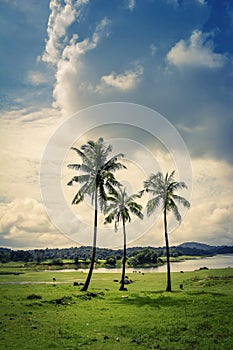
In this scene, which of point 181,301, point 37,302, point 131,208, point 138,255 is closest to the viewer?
point 37,302

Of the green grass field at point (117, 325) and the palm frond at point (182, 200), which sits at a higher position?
the palm frond at point (182, 200)

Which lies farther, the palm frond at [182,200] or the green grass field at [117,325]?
the palm frond at [182,200]

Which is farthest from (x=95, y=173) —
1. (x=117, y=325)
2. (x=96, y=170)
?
(x=117, y=325)

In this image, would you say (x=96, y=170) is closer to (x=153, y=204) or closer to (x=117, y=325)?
(x=153, y=204)

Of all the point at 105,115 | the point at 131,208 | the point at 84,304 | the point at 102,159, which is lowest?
the point at 84,304

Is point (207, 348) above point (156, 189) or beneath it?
beneath

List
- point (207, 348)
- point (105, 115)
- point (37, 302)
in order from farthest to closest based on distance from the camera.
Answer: point (105, 115) < point (37, 302) < point (207, 348)

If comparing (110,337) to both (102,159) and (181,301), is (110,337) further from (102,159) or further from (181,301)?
(102,159)

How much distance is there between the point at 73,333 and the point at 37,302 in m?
10.2

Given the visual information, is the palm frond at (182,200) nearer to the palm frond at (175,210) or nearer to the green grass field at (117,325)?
the palm frond at (175,210)

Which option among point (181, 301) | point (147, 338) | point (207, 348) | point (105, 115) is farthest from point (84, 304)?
point (105, 115)

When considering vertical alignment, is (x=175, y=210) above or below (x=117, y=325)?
above

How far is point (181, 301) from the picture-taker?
27.1 metres

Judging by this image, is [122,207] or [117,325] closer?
[117,325]
